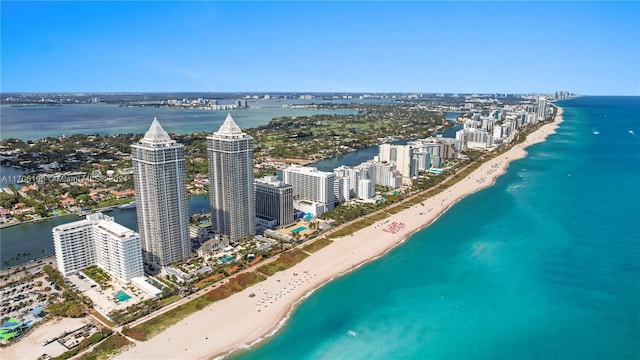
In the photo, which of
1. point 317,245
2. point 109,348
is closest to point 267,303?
point 109,348

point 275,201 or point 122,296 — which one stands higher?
point 275,201

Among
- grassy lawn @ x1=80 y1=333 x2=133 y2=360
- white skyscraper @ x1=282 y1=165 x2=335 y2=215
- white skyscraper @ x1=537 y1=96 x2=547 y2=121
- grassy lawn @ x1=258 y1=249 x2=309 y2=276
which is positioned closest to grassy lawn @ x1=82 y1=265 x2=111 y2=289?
grassy lawn @ x1=80 y1=333 x2=133 y2=360

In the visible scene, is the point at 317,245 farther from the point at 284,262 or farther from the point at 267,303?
the point at 267,303

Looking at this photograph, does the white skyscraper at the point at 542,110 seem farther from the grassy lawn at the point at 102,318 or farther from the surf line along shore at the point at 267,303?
the grassy lawn at the point at 102,318

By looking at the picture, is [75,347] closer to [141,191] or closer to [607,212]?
[141,191]

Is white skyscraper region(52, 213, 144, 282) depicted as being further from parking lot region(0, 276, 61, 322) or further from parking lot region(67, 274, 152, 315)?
parking lot region(0, 276, 61, 322)

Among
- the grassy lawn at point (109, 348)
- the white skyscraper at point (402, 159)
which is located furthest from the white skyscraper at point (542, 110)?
the grassy lawn at point (109, 348)
